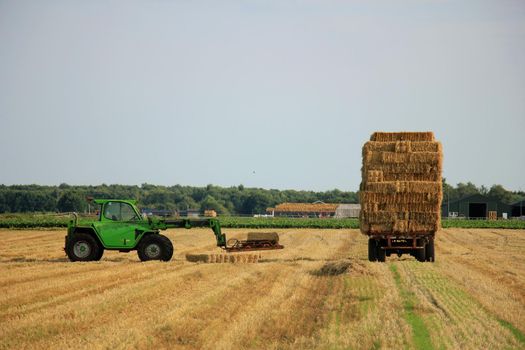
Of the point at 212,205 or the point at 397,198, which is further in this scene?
the point at 212,205

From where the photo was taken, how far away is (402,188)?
2447 cm

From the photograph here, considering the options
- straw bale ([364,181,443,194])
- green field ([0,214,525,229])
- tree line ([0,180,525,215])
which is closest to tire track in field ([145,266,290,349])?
straw bale ([364,181,443,194])

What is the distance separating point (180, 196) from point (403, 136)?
446 ft

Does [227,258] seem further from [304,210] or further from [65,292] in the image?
[304,210]

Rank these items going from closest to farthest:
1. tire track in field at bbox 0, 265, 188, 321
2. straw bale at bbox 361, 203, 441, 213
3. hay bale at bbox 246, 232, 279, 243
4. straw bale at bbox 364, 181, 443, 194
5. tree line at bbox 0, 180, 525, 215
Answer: tire track in field at bbox 0, 265, 188, 321
straw bale at bbox 364, 181, 443, 194
straw bale at bbox 361, 203, 441, 213
hay bale at bbox 246, 232, 279, 243
tree line at bbox 0, 180, 525, 215

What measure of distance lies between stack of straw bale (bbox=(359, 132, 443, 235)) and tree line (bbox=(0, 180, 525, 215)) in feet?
315

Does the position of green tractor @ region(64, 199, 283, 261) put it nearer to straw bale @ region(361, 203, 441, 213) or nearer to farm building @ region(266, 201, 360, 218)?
straw bale @ region(361, 203, 441, 213)

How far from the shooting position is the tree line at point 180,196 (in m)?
130

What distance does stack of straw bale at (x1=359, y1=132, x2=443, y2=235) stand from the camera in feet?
80.5

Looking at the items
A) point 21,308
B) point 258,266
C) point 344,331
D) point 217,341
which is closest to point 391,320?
point 344,331

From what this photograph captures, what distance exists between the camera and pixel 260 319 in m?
13.8

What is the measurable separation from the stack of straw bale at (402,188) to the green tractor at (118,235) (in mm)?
5142

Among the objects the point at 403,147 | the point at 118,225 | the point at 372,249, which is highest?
the point at 403,147

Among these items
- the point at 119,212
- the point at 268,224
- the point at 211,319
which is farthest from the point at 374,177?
the point at 268,224
